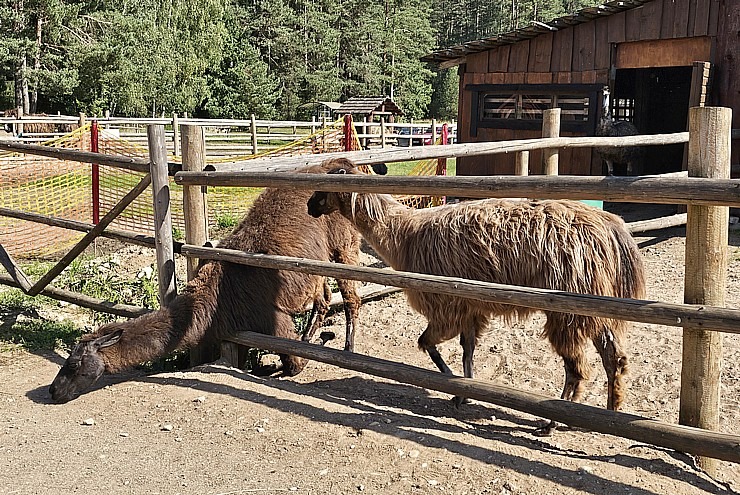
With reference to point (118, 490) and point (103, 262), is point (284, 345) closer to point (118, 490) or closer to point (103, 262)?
point (118, 490)

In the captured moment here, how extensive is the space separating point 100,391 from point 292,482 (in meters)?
2.23

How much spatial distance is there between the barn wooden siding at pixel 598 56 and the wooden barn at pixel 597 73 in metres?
0.01

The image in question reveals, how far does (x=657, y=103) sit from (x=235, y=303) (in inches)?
505

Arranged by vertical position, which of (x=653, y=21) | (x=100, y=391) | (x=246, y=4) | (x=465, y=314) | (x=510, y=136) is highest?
(x=246, y=4)

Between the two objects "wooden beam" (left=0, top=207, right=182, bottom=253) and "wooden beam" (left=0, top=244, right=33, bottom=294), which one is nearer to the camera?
"wooden beam" (left=0, top=207, right=182, bottom=253)

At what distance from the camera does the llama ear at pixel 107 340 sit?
5.61m

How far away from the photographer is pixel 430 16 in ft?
255

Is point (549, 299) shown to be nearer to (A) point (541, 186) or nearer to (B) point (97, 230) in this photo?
(A) point (541, 186)

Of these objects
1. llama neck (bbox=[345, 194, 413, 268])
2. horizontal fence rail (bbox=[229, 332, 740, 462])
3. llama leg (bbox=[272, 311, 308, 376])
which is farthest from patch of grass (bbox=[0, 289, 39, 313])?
llama neck (bbox=[345, 194, 413, 268])

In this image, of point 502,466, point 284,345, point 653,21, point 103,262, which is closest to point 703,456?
point 502,466

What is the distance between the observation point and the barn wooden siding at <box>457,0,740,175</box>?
11281 millimetres

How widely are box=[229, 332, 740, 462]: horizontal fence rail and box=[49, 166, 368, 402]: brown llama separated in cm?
77

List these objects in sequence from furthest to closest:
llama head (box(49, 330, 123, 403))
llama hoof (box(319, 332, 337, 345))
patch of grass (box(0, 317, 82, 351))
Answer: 1. llama hoof (box(319, 332, 337, 345))
2. patch of grass (box(0, 317, 82, 351))
3. llama head (box(49, 330, 123, 403))

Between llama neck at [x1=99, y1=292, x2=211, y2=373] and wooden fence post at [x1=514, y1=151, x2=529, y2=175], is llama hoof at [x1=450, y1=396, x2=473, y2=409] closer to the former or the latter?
llama neck at [x1=99, y1=292, x2=211, y2=373]
